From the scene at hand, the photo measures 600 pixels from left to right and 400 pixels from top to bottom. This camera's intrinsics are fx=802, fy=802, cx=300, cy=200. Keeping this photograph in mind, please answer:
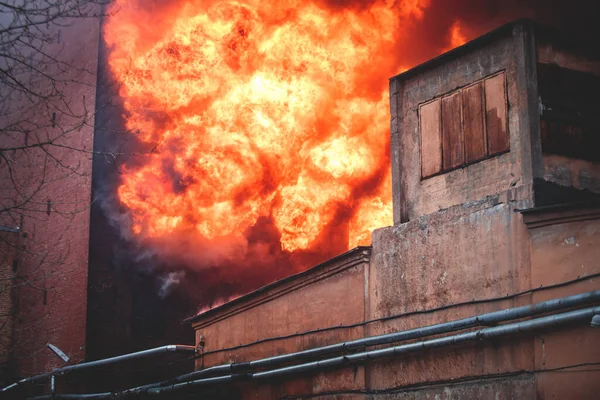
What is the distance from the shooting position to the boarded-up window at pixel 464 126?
12.5 metres

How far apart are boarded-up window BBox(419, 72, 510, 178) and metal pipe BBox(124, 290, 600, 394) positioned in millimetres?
2704

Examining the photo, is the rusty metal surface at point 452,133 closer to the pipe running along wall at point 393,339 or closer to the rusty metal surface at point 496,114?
the rusty metal surface at point 496,114

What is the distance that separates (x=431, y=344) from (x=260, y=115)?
1070 cm

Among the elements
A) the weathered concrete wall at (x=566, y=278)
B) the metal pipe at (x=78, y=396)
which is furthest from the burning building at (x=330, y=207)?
the metal pipe at (x=78, y=396)

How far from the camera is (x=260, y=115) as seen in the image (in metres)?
21.4

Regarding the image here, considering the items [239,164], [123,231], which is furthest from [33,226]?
[239,164]

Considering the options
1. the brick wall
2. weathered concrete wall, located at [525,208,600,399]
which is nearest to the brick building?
weathered concrete wall, located at [525,208,600,399]

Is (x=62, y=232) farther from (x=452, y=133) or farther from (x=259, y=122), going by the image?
(x=452, y=133)

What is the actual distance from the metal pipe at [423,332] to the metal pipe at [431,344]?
0.10m

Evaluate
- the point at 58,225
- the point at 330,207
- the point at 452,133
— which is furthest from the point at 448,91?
the point at 58,225

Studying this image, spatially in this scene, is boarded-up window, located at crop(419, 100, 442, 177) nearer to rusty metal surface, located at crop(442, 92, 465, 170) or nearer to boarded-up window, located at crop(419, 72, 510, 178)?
boarded-up window, located at crop(419, 72, 510, 178)

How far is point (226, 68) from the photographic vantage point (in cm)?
2194

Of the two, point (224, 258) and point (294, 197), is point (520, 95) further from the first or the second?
point (224, 258)

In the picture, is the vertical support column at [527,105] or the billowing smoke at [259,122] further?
the billowing smoke at [259,122]
